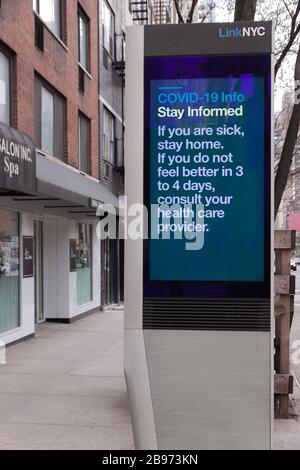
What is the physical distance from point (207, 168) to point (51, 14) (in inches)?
446

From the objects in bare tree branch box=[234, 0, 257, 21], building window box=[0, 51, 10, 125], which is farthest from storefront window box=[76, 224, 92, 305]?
bare tree branch box=[234, 0, 257, 21]

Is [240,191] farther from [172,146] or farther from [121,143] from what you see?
[121,143]

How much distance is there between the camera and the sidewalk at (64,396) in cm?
558

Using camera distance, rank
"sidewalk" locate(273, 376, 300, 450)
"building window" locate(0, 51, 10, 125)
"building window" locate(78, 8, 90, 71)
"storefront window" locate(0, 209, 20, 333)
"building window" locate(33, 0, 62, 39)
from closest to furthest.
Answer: "sidewalk" locate(273, 376, 300, 450), "storefront window" locate(0, 209, 20, 333), "building window" locate(0, 51, 10, 125), "building window" locate(33, 0, 62, 39), "building window" locate(78, 8, 90, 71)

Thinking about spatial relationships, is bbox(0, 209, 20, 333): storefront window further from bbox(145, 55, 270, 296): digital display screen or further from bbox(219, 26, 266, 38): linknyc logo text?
bbox(219, 26, 266, 38): linknyc logo text

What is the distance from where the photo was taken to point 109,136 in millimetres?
19484

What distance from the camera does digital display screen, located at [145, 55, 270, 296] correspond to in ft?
13.1

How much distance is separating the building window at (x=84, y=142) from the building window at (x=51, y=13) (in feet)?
8.54

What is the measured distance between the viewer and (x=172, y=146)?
4090 millimetres

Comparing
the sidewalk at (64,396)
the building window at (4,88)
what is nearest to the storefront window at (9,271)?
the sidewalk at (64,396)

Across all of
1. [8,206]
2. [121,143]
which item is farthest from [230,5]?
[121,143]

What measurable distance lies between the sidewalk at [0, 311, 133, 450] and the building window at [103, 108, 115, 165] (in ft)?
26.9

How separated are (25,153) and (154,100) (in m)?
5.91
